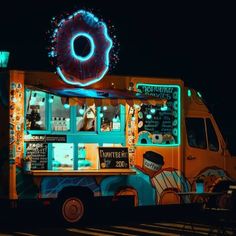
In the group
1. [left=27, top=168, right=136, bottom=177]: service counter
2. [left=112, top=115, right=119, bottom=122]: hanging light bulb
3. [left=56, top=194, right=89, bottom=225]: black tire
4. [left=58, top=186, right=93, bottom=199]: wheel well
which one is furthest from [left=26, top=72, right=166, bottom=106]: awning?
[left=56, top=194, right=89, bottom=225]: black tire

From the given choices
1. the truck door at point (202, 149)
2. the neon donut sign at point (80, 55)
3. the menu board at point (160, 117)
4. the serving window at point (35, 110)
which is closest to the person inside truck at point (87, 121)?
the neon donut sign at point (80, 55)

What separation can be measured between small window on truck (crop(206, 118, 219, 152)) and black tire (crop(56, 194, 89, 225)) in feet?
11.2

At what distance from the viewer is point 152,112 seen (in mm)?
14469

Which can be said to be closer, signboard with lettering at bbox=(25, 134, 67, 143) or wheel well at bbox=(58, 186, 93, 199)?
signboard with lettering at bbox=(25, 134, 67, 143)

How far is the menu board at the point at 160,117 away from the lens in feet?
46.9

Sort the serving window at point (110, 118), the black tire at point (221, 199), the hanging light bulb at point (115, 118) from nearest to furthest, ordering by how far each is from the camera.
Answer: the black tire at point (221, 199), the serving window at point (110, 118), the hanging light bulb at point (115, 118)

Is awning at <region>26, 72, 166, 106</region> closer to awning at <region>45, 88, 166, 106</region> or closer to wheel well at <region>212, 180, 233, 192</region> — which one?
awning at <region>45, 88, 166, 106</region>

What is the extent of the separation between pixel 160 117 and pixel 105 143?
143 centimetres

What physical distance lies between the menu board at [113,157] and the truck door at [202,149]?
1509 millimetres

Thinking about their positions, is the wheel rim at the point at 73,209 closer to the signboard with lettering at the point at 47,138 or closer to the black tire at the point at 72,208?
the black tire at the point at 72,208

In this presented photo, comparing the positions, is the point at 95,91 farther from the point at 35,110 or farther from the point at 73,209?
the point at 73,209

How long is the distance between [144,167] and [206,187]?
1639mm

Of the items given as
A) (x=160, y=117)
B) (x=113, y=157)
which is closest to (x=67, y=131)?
(x=113, y=157)

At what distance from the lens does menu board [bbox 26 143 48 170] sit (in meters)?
13.2
